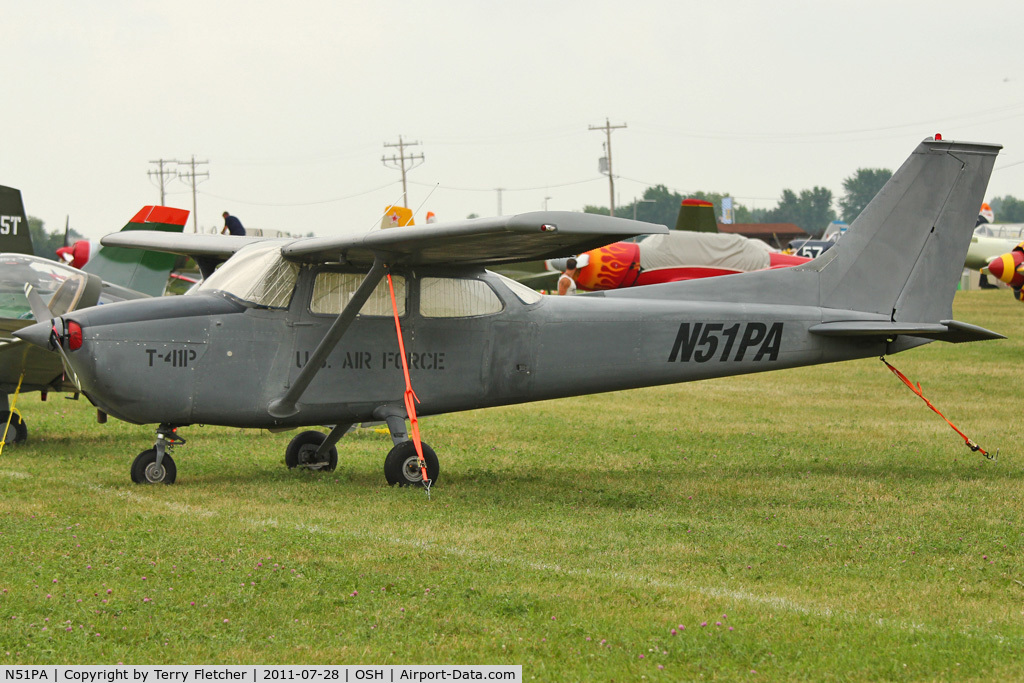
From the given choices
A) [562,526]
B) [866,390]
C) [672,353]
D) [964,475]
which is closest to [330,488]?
[562,526]

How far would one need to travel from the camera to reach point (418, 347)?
997 cm

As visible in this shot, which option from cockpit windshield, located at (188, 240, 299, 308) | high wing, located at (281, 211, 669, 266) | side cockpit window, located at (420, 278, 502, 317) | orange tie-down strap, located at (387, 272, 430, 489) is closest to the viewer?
high wing, located at (281, 211, 669, 266)

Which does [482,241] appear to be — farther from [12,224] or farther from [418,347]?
[12,224]

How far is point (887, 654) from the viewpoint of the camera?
505 cm

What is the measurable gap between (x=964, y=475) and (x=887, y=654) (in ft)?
20.2

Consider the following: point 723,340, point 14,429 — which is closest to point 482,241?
point 723,340

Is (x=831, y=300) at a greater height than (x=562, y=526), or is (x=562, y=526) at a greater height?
(x=831, y=300)

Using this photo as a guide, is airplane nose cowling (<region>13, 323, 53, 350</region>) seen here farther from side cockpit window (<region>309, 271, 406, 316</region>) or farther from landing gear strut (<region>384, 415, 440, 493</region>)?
landing gear strut (<region>384, 415, 440, 493</region>)

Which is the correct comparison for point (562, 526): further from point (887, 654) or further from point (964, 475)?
point (964, 475)

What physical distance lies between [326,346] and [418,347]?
99 cm

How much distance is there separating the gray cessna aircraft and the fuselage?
16 millimetres

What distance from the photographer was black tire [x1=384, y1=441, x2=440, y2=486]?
31.2 feet

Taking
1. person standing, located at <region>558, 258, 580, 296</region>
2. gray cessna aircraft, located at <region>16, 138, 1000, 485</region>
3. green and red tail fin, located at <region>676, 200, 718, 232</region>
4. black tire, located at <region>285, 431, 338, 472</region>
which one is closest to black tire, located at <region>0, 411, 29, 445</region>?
gray cessna aircraft, located at <region>16, 138, 1000, 485</region>

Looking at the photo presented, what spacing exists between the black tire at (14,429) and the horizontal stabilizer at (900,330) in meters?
8.81
